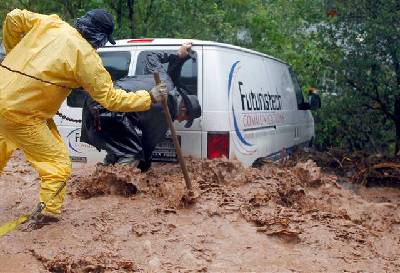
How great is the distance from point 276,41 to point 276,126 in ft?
16.7

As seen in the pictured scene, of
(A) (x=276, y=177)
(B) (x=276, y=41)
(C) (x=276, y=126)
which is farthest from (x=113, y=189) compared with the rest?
(B) (x=276, y=41)

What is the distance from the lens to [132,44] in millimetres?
6348

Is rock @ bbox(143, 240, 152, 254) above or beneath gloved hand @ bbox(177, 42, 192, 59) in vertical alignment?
beneath

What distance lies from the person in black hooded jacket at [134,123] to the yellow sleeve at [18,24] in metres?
0.88

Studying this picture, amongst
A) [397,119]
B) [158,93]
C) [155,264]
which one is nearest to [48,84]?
[158,93]

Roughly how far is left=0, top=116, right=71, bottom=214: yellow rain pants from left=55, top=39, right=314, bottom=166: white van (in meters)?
1.39

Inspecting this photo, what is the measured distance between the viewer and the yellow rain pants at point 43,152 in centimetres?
479

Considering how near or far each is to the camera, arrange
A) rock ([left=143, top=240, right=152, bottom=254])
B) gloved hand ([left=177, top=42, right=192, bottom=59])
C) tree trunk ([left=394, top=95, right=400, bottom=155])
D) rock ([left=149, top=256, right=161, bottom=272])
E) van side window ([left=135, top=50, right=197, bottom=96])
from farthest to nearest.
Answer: tree trunk ([left=394, top=95, right=400, bottom=155]) → van side window ([left=135, top=50, right=197, bottom=96]) → gloved hand ([left=177, top=42, right=192, bottom=59]) → rock ([left=143, top=240, right=152, bottom=254]) → rock ([left=149, top=256, right=161, bottom=272])

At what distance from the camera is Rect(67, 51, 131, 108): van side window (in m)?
6.31

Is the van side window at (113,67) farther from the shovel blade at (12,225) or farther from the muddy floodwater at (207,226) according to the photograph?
the shovel blade at (12,225)

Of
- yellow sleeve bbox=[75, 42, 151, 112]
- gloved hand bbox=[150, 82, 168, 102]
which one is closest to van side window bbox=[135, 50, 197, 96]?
gloved hand bbox=[150, 82, 168, 102]

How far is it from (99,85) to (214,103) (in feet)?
5.17

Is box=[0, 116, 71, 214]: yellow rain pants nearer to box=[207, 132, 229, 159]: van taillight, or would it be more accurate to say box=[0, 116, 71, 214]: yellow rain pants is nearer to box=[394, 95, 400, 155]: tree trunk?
box=[207, 132, 229, 159]: van taillight

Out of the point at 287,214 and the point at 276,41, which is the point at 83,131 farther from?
the point at 276,41
